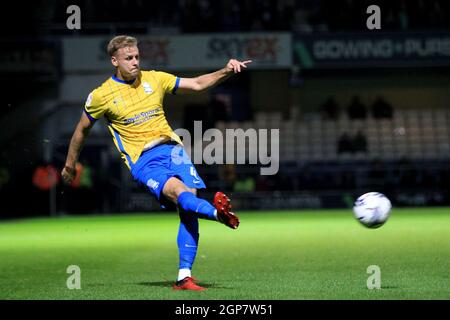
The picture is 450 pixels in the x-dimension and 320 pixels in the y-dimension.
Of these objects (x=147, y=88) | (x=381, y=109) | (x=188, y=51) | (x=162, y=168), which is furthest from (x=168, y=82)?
(x=381, y=109)

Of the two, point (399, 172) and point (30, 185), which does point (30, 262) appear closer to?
point (30, 185)

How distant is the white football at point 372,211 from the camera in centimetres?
894

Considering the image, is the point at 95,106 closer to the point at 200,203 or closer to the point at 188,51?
the point at 200,203

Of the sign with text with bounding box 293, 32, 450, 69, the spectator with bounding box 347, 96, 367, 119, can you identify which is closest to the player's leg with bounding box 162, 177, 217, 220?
the sign with text with bounding box 293, 32, 450, 69

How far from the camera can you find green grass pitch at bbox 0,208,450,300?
812 cm

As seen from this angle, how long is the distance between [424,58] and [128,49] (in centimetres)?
2100

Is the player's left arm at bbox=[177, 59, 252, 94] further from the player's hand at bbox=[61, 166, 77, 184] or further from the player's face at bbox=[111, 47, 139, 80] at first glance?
the player's hand at bbox=[61, 166, 77, 184]

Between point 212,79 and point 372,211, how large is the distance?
199 centimetres

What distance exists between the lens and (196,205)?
7848mm

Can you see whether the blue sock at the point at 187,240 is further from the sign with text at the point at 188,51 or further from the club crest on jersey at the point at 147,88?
the sign with text at the point at 188,51

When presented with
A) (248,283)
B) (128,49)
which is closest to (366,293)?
(248,283)

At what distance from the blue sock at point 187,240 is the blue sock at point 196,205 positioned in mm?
247

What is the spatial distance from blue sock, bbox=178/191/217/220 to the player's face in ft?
4.29

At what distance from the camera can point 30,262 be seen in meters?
11.6
